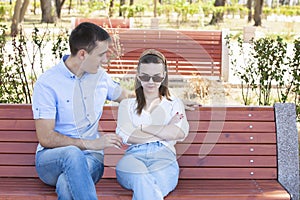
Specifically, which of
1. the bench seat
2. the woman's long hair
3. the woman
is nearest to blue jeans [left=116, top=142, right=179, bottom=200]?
the woman

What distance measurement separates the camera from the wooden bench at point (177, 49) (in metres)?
10.4

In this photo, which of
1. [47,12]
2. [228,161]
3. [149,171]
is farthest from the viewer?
[47,12]

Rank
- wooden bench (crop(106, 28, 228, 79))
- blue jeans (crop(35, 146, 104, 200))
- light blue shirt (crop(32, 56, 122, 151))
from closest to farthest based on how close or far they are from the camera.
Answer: blue jeans (crop(35, 146, 104, 200))
light blue shirt (crop(32, 56, 122, 151))
wooden bench (crop(106, 28, 228, 79))

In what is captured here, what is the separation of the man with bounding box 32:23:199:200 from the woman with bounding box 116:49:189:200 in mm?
189

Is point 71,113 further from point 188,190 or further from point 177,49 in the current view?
point 177,49

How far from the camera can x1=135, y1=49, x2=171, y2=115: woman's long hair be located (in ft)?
13.9

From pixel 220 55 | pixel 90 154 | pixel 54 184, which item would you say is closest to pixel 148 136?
pixel 90 154

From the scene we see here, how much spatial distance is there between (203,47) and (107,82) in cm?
784

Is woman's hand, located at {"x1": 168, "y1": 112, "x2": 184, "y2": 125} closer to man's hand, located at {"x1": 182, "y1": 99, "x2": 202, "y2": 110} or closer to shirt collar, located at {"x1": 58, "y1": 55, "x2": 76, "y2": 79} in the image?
man's hand, located at {"x1": 182, "y1": 99, "x2": 202, "y2": 110}

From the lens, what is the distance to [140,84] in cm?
432

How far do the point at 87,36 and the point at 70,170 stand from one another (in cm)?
83

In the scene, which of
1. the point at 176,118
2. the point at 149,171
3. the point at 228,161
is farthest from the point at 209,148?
the point at 149,171

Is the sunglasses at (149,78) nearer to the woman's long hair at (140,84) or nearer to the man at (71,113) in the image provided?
the woman's long hair at (140,84)

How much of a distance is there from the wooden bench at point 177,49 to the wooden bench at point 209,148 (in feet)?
17.3
